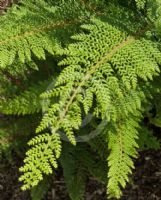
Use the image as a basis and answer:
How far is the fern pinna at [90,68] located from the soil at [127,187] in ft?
1.80

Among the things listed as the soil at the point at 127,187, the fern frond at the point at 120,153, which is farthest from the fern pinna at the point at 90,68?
the soil at the point at 127,187

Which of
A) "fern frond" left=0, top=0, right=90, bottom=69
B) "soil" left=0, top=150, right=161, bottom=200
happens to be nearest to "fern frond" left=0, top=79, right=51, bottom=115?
"fern frond" left=0, top=0, right=90, bottom=69

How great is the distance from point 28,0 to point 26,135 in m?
0.69

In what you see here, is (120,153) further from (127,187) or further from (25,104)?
(127,187)

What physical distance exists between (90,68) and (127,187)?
138 centimetres

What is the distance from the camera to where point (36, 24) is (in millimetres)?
1637

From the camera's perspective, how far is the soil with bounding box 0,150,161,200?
2.52 meters

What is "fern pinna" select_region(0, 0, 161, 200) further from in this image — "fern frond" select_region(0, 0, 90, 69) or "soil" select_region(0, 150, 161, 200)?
"soil" select_region(0, 150, 161, 200)

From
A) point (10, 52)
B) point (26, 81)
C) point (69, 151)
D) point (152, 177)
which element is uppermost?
point (10, 52)

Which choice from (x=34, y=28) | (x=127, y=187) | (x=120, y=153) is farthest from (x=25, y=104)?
(x=127, y=187)

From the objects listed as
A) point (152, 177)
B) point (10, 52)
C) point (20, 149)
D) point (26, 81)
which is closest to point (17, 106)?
point (10, 52)

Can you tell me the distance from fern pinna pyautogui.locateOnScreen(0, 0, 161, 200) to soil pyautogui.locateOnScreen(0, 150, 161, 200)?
1.80 feet

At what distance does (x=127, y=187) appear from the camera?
101 inches

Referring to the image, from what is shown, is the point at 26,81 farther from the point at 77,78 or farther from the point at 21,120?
the point at 77,78
